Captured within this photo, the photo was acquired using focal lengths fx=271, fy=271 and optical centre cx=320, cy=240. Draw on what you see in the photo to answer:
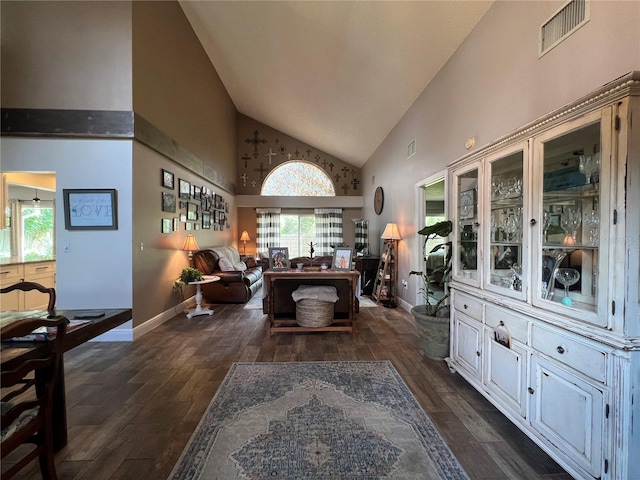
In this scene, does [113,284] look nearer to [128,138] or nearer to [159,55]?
[128,138]

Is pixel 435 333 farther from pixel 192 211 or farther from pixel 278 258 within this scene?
pixel 192 211

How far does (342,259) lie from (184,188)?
10.2 ft

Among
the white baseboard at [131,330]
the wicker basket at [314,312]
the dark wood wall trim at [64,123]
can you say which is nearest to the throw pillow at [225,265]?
the white baseboard at [131,330]

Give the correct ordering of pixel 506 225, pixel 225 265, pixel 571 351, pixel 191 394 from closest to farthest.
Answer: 1. pixel 571 351
2. pixel 506 225
3. pixel 191 394
4. pixel 225 265

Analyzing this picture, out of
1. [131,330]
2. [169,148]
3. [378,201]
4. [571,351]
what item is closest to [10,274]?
[131,330]

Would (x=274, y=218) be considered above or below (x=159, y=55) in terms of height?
below

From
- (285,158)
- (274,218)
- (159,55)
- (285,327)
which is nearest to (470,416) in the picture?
(285,327)

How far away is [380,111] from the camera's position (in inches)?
188

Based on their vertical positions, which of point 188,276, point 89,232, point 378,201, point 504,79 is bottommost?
point 188,276

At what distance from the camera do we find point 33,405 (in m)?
1.25

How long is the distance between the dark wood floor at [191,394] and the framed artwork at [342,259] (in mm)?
863

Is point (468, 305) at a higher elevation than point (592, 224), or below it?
below

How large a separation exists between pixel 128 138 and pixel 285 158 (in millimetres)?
5646

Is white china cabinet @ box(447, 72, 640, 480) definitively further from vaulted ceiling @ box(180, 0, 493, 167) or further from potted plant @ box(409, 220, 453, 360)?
vaulted ceiling @ box(180, 0, 493, 167)
